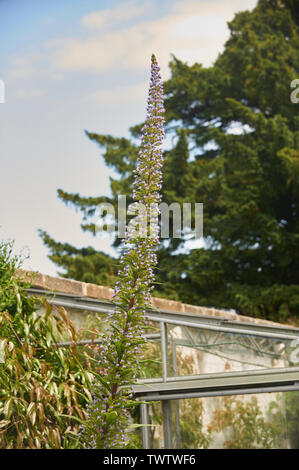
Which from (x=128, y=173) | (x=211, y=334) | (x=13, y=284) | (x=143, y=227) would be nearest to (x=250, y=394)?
(x=211, y=334)

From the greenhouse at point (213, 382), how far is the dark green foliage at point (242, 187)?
26.7ft

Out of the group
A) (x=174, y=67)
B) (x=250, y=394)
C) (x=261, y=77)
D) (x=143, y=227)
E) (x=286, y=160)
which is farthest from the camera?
(x=174, y=67)

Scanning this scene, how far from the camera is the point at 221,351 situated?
223 inches

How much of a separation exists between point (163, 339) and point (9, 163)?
456 inches

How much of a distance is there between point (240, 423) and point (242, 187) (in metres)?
10.1

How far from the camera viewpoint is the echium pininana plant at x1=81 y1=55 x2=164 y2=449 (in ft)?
9.39

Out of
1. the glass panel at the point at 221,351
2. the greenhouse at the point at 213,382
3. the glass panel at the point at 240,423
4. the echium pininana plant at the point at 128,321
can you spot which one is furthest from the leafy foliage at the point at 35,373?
the echium pininana plant at the point at 128,321

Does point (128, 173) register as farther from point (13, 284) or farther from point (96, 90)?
point (13, 284)

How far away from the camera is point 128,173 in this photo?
1625 cm

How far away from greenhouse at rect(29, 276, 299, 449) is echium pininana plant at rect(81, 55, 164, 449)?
238 cm

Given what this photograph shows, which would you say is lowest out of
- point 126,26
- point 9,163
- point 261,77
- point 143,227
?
point 143,227

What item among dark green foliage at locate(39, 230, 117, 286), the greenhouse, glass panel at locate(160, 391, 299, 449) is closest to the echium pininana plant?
the greenhouse

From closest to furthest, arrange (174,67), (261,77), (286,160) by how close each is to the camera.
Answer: (286,160), (261,77), (174,67)

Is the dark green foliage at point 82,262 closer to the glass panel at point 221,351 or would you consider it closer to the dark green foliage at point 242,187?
the dark green foliage at point 242,187
